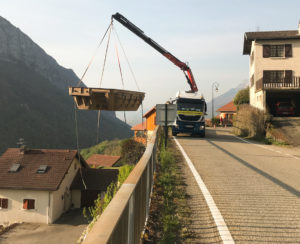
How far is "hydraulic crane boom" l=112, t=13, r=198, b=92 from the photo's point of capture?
73.3 feet

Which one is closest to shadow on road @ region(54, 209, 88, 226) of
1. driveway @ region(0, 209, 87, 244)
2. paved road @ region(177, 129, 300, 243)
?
driveway @ region(0, 209, 87, 244)

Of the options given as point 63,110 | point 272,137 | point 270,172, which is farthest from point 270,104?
point 63,110

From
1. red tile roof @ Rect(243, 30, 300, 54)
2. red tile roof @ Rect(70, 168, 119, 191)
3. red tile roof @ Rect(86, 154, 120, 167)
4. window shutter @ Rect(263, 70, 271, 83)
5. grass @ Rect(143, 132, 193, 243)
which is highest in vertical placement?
red tile roof @ Rect(243, 30, 300, 54)

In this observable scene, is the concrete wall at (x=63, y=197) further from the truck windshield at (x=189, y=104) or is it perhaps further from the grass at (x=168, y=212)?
the grass at (x=168, y=212)

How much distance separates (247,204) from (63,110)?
548 feet

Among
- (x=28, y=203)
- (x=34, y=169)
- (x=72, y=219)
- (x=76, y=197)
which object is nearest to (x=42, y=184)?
(x=28, y=203)

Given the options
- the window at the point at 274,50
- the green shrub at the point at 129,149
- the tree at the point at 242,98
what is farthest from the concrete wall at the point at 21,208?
the tree at the point at 242,98

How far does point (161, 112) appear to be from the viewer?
1291 cm

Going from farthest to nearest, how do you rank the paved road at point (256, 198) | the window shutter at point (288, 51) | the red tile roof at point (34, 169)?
the red tile roof at point (34, 169), the window shutter at point (288, 51), the paved road at point (256, 198)

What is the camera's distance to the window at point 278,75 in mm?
25875

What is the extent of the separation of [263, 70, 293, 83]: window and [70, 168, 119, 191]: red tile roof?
2154 centimetres

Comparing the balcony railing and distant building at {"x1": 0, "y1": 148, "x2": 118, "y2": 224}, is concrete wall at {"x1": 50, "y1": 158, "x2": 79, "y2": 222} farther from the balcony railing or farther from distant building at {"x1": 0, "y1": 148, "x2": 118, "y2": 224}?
the balcony railing

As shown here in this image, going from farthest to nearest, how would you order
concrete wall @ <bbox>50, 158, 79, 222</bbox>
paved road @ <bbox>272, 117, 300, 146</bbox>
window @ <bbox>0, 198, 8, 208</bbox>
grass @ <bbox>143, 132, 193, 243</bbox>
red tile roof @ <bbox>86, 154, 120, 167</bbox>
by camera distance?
red tile roof @ <bbox>86, 154, 120, 167</bbox> → window @ <bbox>0, 198, 8, 208</bbox> → concrete wall @ <bbox>50, 158, 79, 222</bbox> → paved road @ <bbox>272, 117, 300, 146</bbox> → grass @ <bbox>143, 132, 193, 243</bbox>

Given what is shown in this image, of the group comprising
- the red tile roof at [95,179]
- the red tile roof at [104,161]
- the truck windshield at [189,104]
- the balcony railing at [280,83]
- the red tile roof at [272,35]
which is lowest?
the red tile roof at [104,161]
